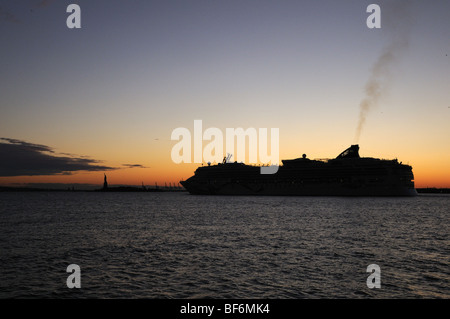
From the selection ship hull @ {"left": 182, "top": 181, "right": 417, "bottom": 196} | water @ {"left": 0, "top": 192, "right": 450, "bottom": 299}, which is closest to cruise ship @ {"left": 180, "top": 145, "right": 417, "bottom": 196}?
ship hull @ {"left": 182, "top": 181, "right": 417, "bottom": 196}

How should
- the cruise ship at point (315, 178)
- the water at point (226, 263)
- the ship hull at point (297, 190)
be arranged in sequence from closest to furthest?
the water at point (226, 263) → the cruise ship at point (315, 178) → the ship hull at point (297, 190)

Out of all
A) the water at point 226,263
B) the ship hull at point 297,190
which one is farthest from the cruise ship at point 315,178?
the water at point 226,263

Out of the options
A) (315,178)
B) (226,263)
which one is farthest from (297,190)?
(226,263)

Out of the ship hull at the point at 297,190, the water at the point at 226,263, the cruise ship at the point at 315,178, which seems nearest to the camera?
the water at the point at 226,263

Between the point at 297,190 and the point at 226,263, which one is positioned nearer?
the point at 226,263

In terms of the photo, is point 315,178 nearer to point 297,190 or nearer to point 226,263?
point 297,190

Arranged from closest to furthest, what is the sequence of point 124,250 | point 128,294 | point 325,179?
point 128,294 < point 124,250 < point 325,179

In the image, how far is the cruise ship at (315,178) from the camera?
4776 inches

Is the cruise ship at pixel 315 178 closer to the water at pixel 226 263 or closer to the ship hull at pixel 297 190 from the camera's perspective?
the ship hull at pixel 297 190

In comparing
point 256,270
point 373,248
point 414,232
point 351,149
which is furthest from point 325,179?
point 256,270

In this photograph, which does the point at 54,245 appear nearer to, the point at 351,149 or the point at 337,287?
the point at 337,287

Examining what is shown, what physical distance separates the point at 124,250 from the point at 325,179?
116m

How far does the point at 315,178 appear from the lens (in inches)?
5256
